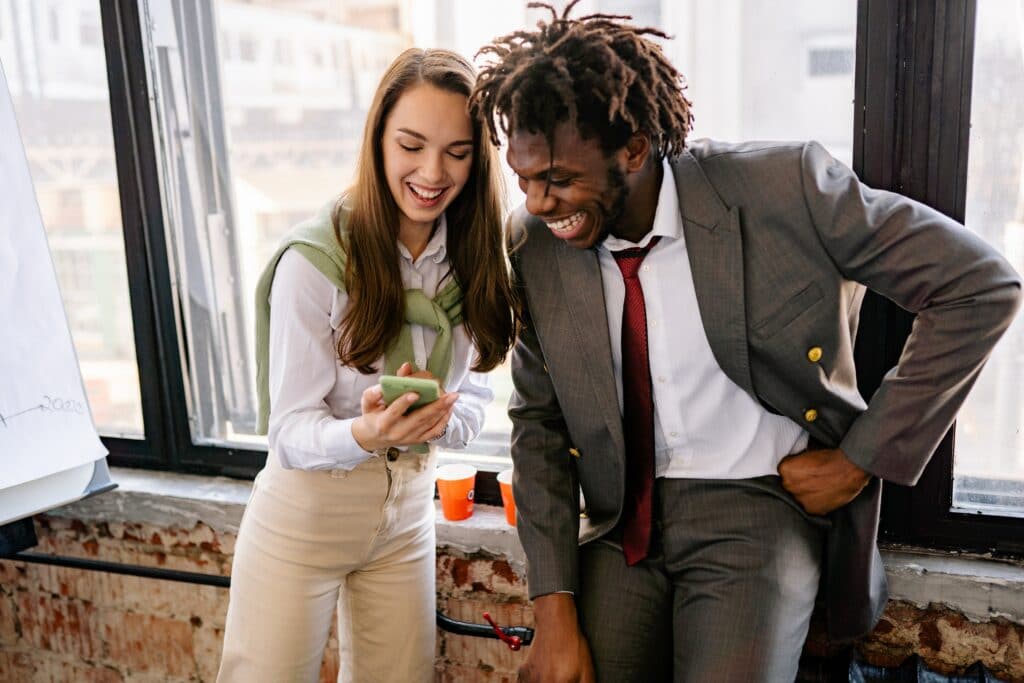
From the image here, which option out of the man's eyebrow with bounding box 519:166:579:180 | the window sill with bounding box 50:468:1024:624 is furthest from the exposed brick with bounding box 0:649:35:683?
the man's eyebrow with bounding box 519:166:579:180

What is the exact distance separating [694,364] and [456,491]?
679mm

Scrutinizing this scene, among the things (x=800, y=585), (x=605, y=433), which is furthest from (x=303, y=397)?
(x=800, y=585)

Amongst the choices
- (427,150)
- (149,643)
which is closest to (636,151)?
(427,150)

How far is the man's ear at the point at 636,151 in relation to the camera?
138 cm

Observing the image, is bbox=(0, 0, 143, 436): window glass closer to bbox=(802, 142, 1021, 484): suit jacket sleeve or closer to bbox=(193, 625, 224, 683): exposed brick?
bbox=(193, 625, 224, 683): exposed brick

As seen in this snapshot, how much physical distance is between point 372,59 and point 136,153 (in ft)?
2.02

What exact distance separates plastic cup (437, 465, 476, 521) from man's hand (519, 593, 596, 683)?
17.3 inches

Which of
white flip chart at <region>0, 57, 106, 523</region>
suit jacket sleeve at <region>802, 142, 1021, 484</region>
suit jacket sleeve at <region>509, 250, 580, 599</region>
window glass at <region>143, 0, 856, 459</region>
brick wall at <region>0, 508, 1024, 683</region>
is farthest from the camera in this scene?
brick wall at <region>0, 508, 1024, 683</region>

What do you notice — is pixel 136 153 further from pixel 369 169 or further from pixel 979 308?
pixel 979 308

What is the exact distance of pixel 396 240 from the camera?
1571 millimetres

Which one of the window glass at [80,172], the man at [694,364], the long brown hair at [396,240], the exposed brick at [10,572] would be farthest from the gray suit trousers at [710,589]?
the exposed brick at [10,572]

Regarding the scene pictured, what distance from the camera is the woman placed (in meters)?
1.50

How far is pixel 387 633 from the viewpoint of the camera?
1.68 metres

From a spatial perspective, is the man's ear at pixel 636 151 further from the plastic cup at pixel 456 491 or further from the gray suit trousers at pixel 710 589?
the plastic cup at pixel 456 491
